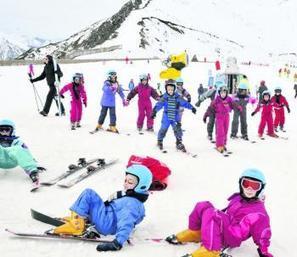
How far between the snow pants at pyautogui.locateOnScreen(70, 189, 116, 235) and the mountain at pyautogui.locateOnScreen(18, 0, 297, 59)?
65.5 m

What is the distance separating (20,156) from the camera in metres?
8.21

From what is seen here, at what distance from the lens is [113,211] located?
5992 millimetres

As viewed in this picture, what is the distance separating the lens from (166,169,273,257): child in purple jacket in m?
5.54

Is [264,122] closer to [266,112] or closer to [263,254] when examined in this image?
[266,112]

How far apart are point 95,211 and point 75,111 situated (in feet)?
27.8

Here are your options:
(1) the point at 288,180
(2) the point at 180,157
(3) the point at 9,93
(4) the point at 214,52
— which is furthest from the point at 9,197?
(4) the point at 214,52

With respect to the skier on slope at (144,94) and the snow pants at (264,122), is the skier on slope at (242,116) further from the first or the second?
the skier on slope at (144,94)

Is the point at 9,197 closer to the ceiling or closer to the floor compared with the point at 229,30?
closer to the floor

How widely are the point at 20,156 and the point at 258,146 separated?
739 cm

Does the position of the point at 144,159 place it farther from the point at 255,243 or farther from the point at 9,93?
the point at 9,93

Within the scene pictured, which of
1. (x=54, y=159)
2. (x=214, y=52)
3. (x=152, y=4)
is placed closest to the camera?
(x=54, y=159)

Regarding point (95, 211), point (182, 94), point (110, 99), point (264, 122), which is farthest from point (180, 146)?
point (95, 211)

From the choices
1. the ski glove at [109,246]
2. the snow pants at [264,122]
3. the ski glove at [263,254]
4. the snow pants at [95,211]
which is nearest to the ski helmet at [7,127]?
the snow pants at [95,211]

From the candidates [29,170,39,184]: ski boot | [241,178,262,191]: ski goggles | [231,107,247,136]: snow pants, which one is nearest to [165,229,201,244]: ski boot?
[241,178,262,191]: ski goggles
